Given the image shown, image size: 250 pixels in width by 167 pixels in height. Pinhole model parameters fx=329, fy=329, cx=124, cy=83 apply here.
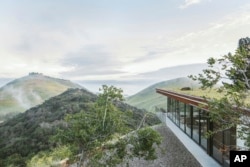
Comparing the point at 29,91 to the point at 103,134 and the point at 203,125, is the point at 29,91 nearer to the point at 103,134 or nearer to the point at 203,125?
the point at 203,125

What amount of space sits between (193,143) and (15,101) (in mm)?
68552

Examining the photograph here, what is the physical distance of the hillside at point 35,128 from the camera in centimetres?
2828

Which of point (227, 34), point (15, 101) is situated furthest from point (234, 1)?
point (15, 101)

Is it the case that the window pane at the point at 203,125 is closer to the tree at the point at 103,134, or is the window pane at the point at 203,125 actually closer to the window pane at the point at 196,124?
the window pane at the point at 196,124

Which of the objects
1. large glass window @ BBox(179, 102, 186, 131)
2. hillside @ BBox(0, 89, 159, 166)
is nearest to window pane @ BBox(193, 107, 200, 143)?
large glass window @ BBox(179, 102, 186, 131)

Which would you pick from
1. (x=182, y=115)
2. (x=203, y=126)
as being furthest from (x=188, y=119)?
(x=203, y=126)

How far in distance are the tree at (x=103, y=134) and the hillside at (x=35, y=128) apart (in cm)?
1242

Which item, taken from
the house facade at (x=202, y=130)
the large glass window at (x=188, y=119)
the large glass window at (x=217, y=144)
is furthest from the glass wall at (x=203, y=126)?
the large glass window at (x=188, y=119)

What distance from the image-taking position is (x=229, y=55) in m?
5.73

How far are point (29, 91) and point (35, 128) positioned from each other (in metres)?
54.7

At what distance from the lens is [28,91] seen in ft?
281

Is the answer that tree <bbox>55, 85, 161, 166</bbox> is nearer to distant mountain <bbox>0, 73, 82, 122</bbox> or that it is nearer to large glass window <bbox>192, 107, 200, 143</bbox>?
large glass window <bbox>192, 107, 200, 143</bbox>

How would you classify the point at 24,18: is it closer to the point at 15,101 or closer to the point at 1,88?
the point at 15,101

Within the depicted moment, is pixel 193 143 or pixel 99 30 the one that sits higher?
pixel 99 30
